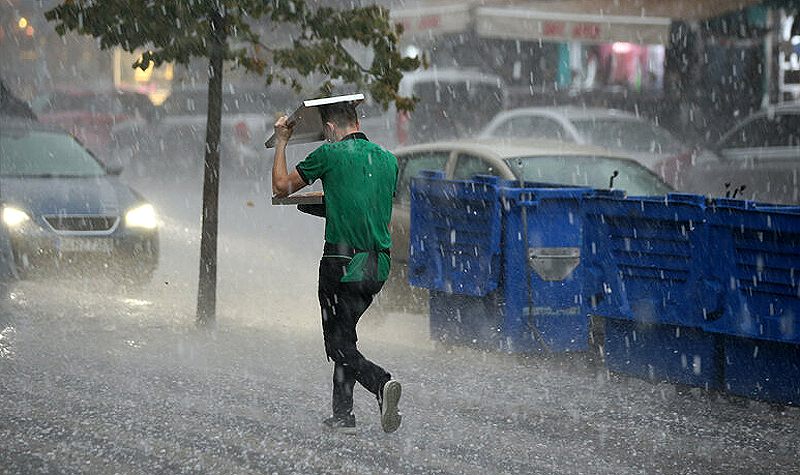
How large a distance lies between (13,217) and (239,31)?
2842 millimetres

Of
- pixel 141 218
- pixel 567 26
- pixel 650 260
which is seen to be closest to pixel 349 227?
pixel 650 260

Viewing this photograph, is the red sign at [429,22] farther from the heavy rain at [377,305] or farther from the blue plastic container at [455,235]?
the blue plastic container at [455,235]

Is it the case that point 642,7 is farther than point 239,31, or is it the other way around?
point 642,7

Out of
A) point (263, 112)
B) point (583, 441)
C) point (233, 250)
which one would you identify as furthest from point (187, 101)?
point (583, 441)

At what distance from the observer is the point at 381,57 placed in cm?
1080

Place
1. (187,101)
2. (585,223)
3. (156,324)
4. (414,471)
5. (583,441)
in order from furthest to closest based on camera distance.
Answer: (187,101) → (156,324) → (585,223) → (583,441) → (414,471)

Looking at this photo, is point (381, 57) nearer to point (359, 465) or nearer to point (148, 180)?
point (359, 465)

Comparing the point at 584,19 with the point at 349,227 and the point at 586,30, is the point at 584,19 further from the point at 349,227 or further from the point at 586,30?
the point at 349,227

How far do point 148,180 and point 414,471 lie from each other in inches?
831

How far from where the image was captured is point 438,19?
80.1 feet

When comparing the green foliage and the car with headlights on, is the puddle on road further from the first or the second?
the green foliage

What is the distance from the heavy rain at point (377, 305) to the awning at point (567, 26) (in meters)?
7.65

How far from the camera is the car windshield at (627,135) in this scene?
1891 centimetres

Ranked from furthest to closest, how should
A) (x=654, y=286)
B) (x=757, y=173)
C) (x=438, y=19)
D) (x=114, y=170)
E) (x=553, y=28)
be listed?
1. (x=438, y=19)
2. (x=553, y=28)
3. (x=757, y=173)
4. (x=114, y=170)
5. (x=654, y=286)
